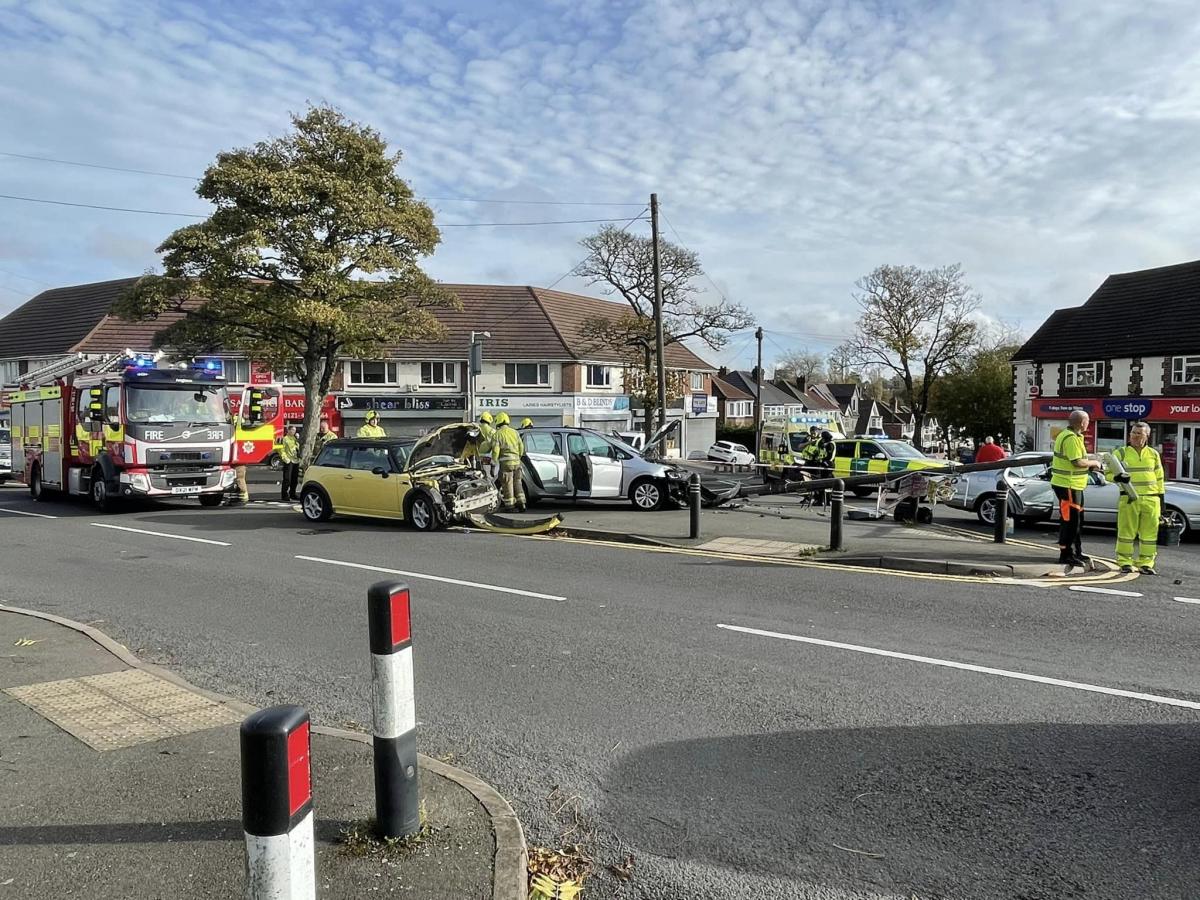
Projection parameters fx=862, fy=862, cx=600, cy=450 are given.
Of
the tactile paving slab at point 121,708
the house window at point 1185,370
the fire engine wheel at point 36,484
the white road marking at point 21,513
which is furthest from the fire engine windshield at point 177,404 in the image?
the house window at point 1185,370

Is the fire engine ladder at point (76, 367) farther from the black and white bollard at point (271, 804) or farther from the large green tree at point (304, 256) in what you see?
the black and white bollard at point (271, 804)

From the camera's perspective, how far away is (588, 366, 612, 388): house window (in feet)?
153

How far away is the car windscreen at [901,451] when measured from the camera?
21.2 metres

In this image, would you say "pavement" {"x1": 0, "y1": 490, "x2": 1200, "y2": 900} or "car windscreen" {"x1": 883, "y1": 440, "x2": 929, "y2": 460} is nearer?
"pavement" {"x1": 0, "y1": 490, "x2": 1200, "y2": 900}

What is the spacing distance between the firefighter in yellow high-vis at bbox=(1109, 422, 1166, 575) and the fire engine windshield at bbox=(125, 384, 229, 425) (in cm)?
1598

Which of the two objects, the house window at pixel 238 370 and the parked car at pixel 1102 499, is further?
the house window at pixel 238 370

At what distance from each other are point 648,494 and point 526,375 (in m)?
29.9

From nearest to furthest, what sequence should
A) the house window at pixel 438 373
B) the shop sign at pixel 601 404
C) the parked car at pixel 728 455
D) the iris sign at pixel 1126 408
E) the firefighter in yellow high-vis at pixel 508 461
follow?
the firefighter in yellow high-vis at pixel 508 461, the iris sign at pixel 1126 408, the house window at pixel 438 373, the shop sign at pixel 601 404, the parked car at pixel 728 455

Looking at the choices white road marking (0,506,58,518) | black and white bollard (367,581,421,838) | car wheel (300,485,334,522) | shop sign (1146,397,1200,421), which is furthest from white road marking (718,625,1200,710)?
shop sign (1146,397,1200,421)

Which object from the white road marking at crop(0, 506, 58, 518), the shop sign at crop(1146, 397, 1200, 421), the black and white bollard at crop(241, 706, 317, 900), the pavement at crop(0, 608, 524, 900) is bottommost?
the pavement at crop(0, 608, 524, 900)

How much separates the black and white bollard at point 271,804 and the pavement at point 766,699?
136cm

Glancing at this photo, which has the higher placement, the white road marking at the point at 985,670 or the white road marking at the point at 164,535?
the white road marking at the point at 164,535

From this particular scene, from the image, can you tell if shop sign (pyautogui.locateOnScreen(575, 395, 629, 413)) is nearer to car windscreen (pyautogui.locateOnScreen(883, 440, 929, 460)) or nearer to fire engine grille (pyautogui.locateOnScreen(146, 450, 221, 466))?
car windscreen (pyautogui.locateOnScreen(883, 440, 929, 460))

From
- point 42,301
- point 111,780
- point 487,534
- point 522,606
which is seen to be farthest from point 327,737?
point 42,301
